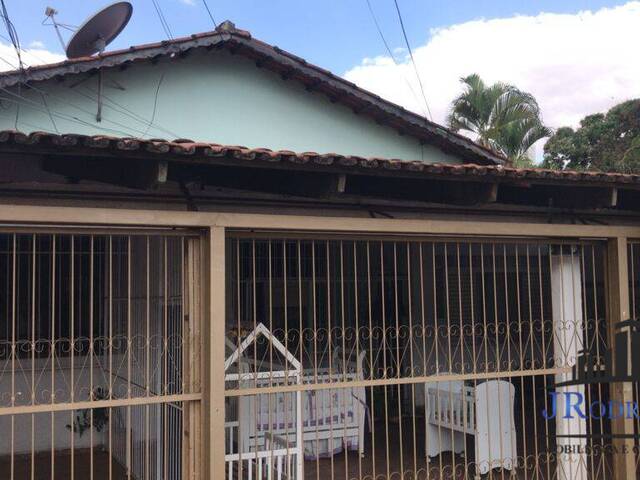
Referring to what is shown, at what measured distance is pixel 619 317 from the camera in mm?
5102

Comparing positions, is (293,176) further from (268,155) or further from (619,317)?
(619,317)

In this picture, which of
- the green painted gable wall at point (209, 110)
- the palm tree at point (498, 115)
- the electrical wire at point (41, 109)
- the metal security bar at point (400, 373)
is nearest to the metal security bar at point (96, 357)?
the metal security bar at point (400, 373)

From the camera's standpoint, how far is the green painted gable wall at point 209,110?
707 centimetres

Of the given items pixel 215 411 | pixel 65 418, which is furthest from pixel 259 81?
pixel 215 411

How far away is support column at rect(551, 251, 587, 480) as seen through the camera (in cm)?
518

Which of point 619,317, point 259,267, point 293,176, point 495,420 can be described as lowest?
point 495,420

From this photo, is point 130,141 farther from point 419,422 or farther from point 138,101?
point 419,422

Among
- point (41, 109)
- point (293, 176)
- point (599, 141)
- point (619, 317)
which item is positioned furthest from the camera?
point (599, 141)

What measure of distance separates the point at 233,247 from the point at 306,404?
1.90 m

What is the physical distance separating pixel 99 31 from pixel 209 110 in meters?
1.43

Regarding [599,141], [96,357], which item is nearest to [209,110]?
[96,357]

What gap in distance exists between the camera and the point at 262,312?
27.4ft

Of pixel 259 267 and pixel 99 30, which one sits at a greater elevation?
pixel 99 30

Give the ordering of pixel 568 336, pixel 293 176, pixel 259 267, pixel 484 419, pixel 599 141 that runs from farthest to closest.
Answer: pixel 599 141 < pixel 259 267 < pixel 484 419 < pixel 568 336 < pixel 293 176
